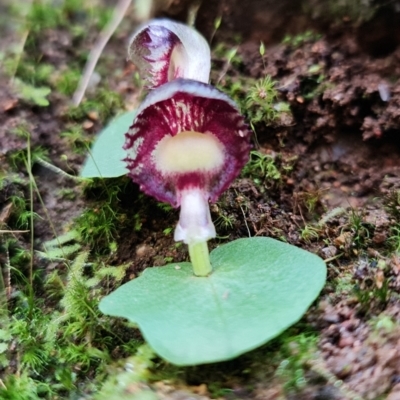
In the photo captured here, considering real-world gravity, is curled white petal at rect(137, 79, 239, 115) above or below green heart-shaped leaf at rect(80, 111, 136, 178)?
below

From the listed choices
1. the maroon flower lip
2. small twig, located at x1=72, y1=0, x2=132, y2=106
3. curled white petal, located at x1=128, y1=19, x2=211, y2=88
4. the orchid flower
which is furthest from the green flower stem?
small twig, located at x1=72, y1=0, x2=132, y2=106

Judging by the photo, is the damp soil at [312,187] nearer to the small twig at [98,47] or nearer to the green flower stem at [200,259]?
the small twig at [98,47]

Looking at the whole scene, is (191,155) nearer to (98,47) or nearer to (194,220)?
(194,220)

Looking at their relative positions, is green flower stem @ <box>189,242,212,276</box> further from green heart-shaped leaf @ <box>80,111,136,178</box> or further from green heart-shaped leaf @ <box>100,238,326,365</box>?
green heart-shaped leaf @ <box>80,111,136,178</box>

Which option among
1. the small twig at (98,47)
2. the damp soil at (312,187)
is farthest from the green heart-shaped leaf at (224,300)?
the small twig at (98,47)

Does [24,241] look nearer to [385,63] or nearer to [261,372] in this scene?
[261,372]

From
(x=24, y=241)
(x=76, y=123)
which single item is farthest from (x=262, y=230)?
(x=76, y=123)
